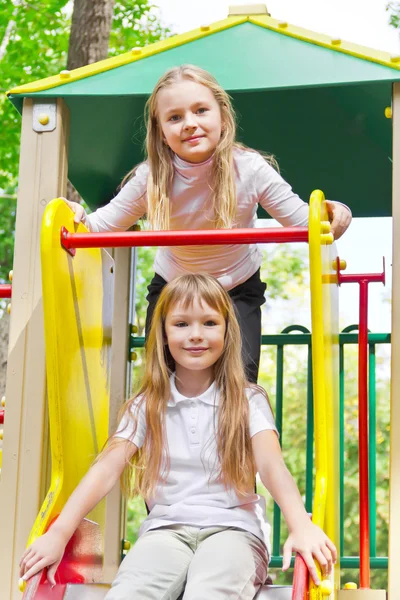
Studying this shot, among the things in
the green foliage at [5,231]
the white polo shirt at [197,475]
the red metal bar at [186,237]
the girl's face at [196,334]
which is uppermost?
the green foliage at [5,231]

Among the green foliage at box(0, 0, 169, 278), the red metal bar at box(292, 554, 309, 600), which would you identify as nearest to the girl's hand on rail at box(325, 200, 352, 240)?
the red metal bar at box(292, 554, 309, 600)

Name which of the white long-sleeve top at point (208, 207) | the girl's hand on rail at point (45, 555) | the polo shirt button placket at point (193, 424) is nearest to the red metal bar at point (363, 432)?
the white long-sleeve top at point (208, 207)

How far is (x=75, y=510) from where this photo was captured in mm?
2410

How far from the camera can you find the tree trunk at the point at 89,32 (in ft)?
25.2

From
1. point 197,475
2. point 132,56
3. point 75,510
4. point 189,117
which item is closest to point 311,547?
point 197,475

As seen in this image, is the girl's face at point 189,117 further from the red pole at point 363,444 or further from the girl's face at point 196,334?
the red pole at point 363,444

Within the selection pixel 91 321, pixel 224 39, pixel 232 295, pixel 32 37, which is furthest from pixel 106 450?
pixel 32 37

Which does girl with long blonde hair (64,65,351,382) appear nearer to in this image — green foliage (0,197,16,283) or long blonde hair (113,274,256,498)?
long blonde hair (113,274,256,498)

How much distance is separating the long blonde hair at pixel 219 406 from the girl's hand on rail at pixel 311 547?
11.4 inches

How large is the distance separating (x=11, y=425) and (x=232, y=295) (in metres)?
0.91

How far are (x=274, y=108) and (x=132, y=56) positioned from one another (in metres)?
0.63

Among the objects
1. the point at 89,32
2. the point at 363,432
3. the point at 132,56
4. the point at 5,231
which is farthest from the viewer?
the point at 5,231

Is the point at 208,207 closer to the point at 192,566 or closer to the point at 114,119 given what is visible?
the point at 114,119

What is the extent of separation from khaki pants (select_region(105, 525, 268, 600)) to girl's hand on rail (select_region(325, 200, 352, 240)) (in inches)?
38.2
